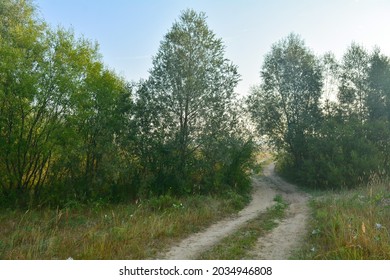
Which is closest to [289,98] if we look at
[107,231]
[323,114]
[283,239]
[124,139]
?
[323,114]

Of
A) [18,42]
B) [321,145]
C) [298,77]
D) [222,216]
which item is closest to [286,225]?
[222,216]

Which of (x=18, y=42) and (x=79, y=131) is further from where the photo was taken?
(x=79, y=131)

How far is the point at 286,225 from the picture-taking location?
10.6 meters

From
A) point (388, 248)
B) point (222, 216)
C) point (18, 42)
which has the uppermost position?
point (18, 42)

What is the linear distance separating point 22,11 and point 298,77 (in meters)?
23.4

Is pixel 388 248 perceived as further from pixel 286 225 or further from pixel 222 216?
pixel 222 216

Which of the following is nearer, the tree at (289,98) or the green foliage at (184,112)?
the green foliage at (184,112)

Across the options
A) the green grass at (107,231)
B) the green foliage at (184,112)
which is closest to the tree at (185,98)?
the green foliage at (184,112)

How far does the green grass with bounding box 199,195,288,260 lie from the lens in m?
7.00

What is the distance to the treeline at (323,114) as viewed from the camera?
22.2m

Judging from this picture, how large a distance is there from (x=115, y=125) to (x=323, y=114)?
63.1ft

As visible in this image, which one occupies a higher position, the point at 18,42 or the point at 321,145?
the point at 18,42

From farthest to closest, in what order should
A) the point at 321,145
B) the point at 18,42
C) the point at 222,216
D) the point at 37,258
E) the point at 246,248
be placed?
the point at 321,145 < the point at 18,42 < the point at 222,216 < the point at 246,248 < the point at 37,258

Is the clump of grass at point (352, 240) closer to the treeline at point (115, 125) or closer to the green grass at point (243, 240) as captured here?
the green grass at point (243, 240)
